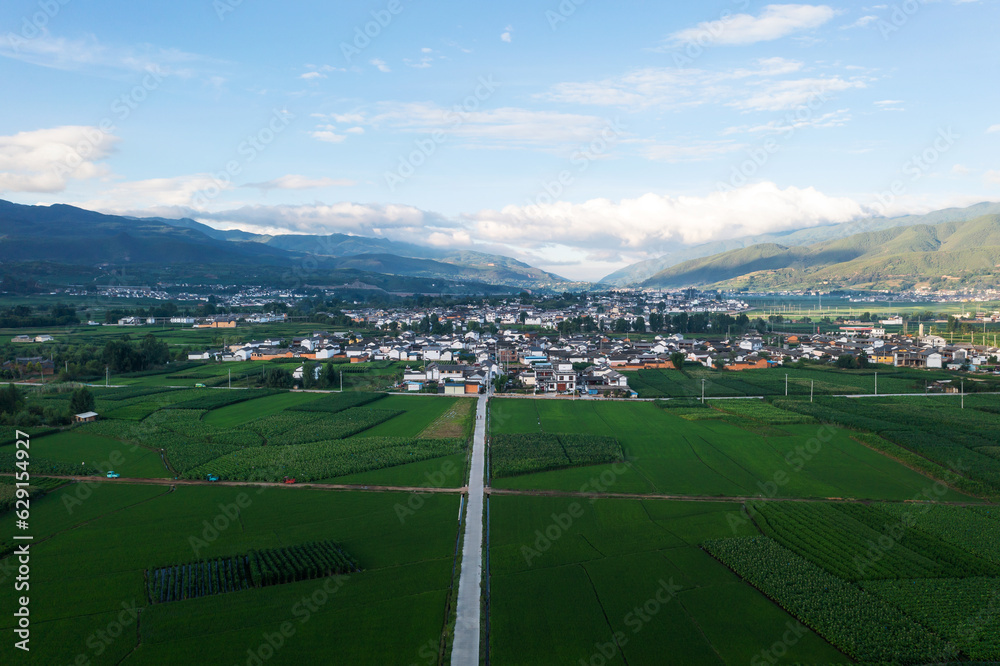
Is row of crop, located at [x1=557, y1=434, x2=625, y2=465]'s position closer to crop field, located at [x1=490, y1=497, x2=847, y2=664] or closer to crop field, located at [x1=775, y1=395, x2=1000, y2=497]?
crop field, located at [x1=490, y1=497, x2=847, y2=664]

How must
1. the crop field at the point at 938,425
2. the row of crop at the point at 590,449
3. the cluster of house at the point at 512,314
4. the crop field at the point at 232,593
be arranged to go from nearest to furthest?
the crop field at the point at 232,593, the crop field at the point at 938,425, the row of crop at the point at 590,449, the cluster of house at the point at 512,314

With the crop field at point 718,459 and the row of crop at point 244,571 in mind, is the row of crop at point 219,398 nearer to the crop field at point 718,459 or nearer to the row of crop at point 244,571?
the crop field at point 718,459

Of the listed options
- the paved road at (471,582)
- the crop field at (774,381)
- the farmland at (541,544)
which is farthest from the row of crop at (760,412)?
the paved road at (471,582)

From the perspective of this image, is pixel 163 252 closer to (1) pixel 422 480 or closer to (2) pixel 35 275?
(2) pixel 35 275

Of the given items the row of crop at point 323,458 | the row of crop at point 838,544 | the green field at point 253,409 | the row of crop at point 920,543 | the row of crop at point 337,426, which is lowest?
the row of crop at point 920,543

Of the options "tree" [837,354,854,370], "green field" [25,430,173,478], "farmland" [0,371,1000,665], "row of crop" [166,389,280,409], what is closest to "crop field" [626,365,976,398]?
"tree" [837,354,854,370]

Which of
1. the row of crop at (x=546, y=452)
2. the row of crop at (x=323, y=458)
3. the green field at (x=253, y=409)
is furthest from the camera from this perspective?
the green field at (x=253, y=409)

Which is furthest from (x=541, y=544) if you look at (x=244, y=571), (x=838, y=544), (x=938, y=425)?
(x=938, y=425)

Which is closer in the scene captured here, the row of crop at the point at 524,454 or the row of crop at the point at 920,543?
the row of crop at the point at 920,543
